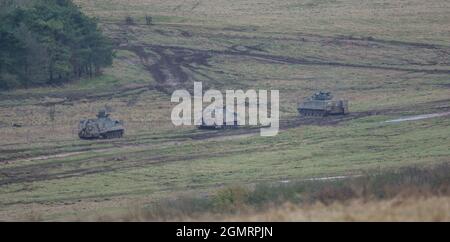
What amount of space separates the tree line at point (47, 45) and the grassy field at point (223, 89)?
52.8 inches

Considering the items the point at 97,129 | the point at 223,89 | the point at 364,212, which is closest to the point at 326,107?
the point at 97,129

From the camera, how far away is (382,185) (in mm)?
23391

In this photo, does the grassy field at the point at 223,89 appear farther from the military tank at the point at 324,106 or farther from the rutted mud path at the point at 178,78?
the military tank at the point at 324,106

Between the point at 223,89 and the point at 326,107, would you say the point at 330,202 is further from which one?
the point at 223,89

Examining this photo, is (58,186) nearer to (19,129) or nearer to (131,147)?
(131,147)

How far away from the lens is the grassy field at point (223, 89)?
35500 mm

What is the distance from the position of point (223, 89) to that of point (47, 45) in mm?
12559

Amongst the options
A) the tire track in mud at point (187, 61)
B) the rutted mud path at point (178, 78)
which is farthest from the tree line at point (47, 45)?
the tire track in mud at point (187, 61)

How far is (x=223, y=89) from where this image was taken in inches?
2795

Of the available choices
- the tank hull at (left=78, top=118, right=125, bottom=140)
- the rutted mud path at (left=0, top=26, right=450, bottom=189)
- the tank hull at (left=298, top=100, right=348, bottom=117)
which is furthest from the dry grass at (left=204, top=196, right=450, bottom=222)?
the tank hull at (left=298, top=100, right=348, bottom=117)

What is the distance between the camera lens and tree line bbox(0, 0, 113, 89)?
218 feet

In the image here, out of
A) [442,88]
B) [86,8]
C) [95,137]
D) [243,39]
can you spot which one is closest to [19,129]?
[95,137]

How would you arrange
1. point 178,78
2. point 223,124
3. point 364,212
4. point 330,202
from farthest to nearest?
point 178,78
point 223,124
point 330,202
point 364,212

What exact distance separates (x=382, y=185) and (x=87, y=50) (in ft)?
169
